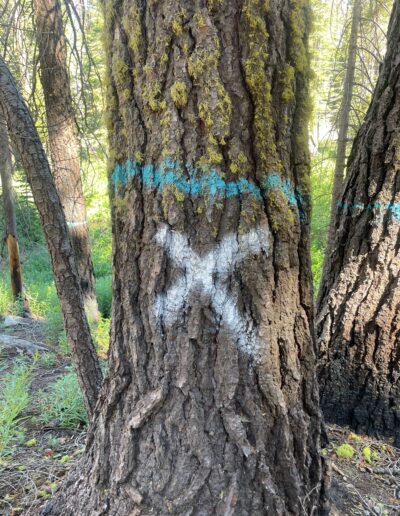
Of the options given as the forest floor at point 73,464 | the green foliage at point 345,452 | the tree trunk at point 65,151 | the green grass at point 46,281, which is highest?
the tree trunk at point 65,151

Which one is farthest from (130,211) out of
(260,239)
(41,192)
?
(41,192)

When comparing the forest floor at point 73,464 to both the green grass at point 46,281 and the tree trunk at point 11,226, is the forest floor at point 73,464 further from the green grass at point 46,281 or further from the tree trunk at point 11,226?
the tree trunk at point 11,226

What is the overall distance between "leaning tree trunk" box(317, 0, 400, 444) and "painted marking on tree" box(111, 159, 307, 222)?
4.22ft

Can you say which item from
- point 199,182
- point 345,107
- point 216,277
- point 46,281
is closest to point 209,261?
point 216,277

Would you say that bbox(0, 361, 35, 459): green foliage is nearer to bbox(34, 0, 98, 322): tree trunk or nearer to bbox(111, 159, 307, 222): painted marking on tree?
bbox(111, 159, 307, 222): painted marking on tree

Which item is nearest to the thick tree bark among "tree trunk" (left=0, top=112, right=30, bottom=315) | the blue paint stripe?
the blue paint stripe

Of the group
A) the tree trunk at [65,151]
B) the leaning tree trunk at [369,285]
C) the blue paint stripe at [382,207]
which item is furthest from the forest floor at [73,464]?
the tree trunk at [65,151]

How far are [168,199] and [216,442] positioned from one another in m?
0.89

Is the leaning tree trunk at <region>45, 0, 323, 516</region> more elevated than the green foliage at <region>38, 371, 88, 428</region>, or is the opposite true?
the leaning tree trunk at <region>45, 0, 323, 516</region>

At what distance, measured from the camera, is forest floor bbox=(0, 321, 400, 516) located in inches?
81.0

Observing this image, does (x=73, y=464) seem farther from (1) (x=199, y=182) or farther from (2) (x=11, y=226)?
(2) (x=11, y=226)

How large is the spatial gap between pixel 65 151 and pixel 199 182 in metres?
4.57

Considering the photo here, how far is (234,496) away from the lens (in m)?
1.57

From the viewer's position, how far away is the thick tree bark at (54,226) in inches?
83.3
